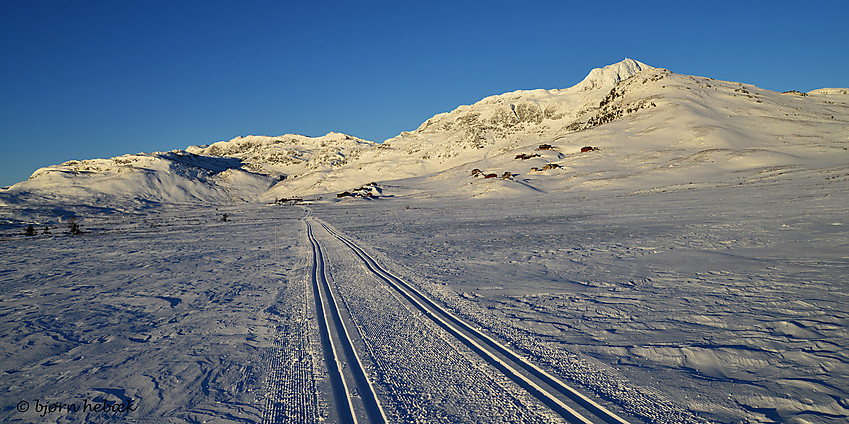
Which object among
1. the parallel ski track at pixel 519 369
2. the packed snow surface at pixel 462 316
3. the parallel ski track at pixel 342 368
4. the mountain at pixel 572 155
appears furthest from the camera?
the mountain at pixel 572 155

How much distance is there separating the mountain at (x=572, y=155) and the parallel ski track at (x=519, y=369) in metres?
43.7

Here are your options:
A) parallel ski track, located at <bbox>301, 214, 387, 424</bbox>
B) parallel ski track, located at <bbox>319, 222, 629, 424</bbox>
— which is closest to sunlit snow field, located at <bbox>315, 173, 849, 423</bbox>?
parallel ski track, located at <bbox>319, 222, 629, 424</bbox>

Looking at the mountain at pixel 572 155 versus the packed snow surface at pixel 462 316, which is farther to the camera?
the mountain at pixel 572 155

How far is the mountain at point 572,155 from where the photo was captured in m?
52.9

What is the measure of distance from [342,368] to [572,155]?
260 ft

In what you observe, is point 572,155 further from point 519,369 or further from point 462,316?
point 519,369

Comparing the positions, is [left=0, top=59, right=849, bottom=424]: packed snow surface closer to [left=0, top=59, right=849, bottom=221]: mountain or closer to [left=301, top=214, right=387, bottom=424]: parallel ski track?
[left=301, top=214, right=387, bottom=424]: parallel ski track

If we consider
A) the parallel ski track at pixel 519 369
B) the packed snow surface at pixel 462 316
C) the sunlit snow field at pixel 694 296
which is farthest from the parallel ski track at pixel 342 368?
the sunlit snow field at pixel 694 296

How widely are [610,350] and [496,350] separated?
1936 millimetres

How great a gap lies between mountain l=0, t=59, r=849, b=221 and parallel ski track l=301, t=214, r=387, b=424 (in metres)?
45.0

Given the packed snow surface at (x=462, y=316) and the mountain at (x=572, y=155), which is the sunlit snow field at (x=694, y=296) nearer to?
the packed snow surface at (x=462, y=316)

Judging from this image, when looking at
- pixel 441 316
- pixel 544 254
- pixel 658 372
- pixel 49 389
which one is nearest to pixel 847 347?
pixel 658 372

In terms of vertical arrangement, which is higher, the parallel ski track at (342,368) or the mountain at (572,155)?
the mountain at (572,155)

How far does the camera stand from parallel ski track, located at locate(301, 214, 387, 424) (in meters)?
4.89
